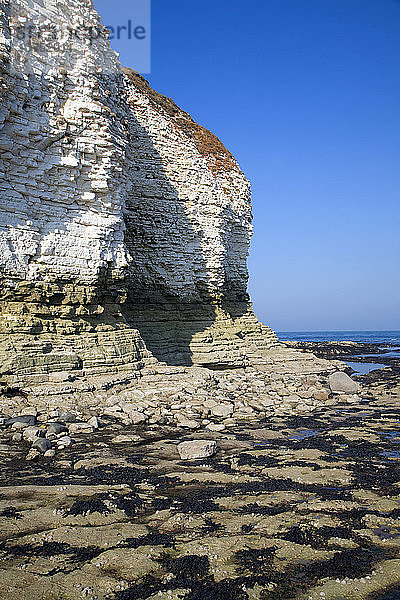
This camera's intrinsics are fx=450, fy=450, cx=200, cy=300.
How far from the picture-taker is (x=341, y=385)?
1797cm

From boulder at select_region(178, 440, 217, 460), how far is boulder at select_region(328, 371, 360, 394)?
10.2 m

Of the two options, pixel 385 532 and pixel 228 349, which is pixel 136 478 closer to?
pixel 385 532

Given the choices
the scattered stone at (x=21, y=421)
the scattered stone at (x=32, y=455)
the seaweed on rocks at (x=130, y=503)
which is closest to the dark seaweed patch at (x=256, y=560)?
the seaweed on rocks at (x=130, y=503)

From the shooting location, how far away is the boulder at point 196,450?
27.8 feet

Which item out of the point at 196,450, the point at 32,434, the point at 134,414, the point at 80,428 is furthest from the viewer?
the point at 134,414

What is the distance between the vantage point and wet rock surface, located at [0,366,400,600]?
416 cm

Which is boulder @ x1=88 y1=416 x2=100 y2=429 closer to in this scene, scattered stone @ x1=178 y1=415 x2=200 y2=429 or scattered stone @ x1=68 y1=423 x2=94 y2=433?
scattered stone @ x1=68 y1=423 x2=94 y2=433

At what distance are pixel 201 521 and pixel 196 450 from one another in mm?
2988

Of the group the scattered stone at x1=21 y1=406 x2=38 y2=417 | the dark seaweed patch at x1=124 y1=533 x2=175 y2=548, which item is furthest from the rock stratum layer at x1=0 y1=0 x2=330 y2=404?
the dark seaweed patch at x1=124 y1=533 x2=175 y2=548

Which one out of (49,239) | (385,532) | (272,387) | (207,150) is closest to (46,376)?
(49,239)

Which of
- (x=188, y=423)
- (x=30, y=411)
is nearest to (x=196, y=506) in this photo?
(x=188, y=423)

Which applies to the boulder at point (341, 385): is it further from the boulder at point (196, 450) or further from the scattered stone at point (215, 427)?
the boulder at point (196, 450)

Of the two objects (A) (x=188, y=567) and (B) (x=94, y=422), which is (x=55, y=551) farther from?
(B) (x=94, y=422)

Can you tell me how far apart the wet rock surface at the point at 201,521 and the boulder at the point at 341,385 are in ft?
26.7
